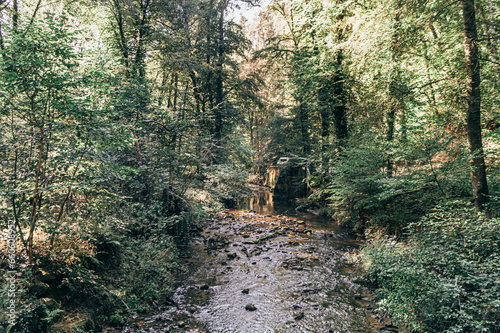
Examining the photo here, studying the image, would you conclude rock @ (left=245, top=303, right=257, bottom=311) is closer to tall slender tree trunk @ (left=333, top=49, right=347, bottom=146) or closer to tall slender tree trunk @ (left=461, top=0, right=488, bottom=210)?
tall slender tree trunk @ (left=461, top=0, right=488, bottom=210)

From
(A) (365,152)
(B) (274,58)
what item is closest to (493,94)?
(A) (365,152)

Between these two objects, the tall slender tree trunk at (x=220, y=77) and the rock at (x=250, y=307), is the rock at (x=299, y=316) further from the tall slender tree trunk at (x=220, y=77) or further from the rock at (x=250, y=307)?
the tall slender tree trunk at (x=220, y=77)

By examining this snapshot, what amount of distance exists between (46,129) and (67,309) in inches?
125

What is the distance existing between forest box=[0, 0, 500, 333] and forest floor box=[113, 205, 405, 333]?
0.48 meters

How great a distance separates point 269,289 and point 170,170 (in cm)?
490

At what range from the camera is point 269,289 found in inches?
248

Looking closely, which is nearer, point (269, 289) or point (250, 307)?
point (250, 307)

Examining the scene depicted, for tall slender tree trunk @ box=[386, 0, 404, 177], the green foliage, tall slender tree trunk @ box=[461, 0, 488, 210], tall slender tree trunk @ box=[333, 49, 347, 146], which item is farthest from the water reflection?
tall slender tree trunk @ box=[461, 0, 488, 210]

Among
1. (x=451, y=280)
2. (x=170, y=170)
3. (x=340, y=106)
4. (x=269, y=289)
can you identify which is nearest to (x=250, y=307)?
(x=269, y=289)

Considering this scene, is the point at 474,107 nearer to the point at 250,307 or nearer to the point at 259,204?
the point at 250,307

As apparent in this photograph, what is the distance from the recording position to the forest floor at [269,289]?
4.83 meters

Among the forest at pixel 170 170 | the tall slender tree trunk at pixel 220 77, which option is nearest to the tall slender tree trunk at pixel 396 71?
the forest at pixel 170 170

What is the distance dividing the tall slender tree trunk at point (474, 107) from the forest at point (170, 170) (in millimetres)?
27

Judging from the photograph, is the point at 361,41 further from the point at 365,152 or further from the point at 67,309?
the point at 67,309
